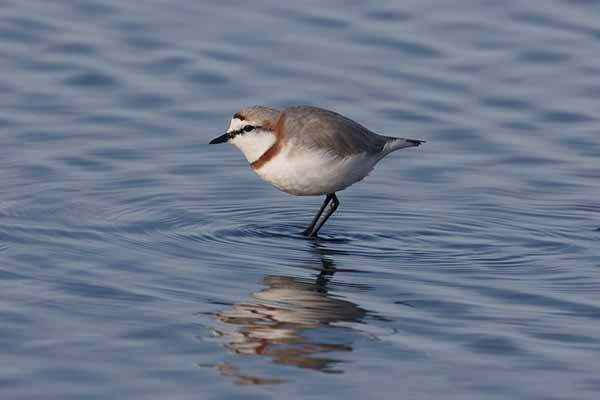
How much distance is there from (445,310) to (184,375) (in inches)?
87.9

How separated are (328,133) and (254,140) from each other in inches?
24.6

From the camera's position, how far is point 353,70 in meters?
16.4

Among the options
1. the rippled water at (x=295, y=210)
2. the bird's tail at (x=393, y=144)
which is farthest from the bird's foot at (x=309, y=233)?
the bird's tail at (x=393, y=144)

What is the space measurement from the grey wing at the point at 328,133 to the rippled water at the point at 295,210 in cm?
75

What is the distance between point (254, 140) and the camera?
36.9 ft

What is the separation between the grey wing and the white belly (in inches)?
2.9

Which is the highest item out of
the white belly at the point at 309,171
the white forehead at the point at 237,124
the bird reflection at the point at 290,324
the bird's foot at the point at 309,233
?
the white forehead at the point at 237,124

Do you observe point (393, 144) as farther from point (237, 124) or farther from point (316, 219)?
point (237, 124)

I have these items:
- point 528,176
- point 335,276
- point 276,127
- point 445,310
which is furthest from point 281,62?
point 445,310

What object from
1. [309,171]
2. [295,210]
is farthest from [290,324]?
[295,210]

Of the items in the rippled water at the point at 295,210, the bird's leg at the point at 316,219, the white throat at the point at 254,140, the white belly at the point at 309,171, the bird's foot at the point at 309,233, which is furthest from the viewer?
the bird's leg at the point at 316,219

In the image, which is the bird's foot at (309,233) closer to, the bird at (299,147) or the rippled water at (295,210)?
the bird at (299,147)

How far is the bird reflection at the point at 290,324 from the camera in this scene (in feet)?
27.1

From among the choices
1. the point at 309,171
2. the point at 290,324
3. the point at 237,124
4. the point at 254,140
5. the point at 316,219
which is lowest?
the point at 290,324
